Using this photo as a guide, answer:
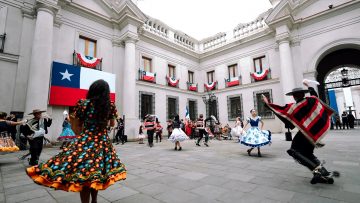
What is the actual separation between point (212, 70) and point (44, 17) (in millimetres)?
15537

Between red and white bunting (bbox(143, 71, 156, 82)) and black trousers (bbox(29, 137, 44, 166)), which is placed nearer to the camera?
black trousers (bbox(29, 137, 44, 166))

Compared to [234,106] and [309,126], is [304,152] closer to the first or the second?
[309,126]

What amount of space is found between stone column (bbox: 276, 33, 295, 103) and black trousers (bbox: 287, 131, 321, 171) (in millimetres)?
12087

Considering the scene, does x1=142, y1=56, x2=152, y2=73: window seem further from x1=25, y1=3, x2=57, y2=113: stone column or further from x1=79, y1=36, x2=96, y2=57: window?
x1=25, y1=3, x2=57, y2=113: stone column

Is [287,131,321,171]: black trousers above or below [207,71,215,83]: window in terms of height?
below

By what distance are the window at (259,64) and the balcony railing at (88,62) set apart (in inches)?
550

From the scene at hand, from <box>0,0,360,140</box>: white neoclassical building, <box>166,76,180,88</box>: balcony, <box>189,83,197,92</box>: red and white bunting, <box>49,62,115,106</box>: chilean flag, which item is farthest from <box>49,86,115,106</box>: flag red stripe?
<box>189,83,197,92</box>: red and white bunting

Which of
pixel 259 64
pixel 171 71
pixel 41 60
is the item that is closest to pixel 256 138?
pixel 41 60

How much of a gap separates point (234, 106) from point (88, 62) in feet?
45.3

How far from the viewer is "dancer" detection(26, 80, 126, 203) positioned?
1942 mm

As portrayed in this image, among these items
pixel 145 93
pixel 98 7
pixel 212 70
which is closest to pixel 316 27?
pixel 212 70

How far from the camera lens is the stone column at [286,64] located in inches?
570

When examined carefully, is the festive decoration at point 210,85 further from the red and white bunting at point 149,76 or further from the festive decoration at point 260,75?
the red and white bunting at point 149,76

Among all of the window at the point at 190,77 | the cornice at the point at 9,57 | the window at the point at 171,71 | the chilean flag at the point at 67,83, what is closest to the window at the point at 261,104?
the window at the point at 190,77
